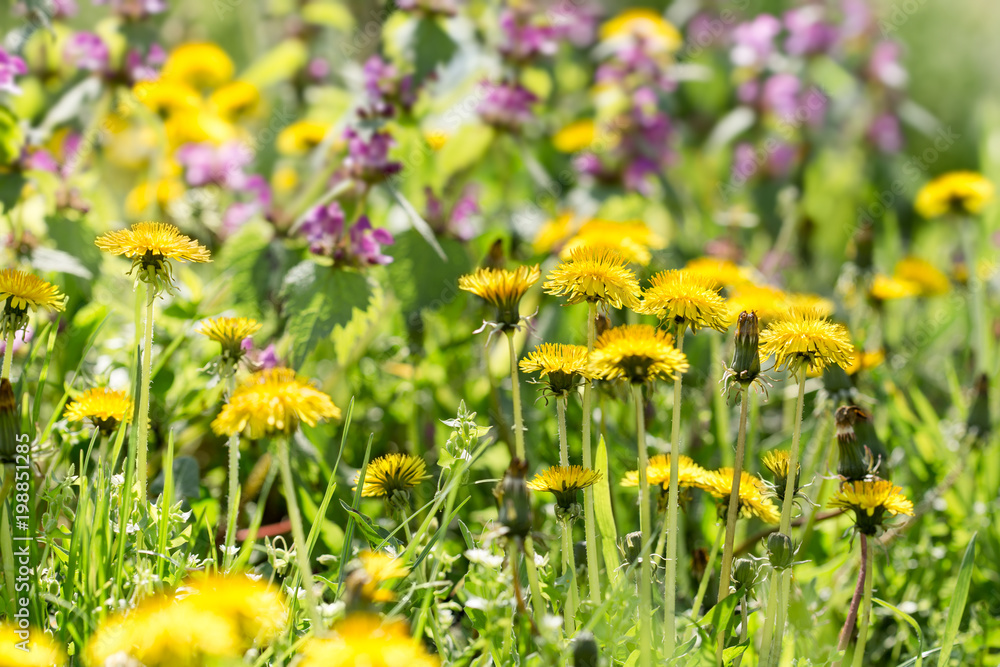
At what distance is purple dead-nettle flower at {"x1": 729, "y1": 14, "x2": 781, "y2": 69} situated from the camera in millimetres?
2643

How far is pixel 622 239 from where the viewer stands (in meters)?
1.36

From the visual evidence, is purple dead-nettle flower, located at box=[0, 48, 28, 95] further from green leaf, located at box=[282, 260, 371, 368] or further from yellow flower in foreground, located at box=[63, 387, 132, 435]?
yellow flower in foreground, located at box=[63, 387, 132, 435]

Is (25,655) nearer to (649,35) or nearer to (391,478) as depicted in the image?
(391,478)

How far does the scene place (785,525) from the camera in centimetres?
79

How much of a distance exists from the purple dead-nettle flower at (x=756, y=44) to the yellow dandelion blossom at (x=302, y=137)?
144cm

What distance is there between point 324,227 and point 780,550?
2.93 feet

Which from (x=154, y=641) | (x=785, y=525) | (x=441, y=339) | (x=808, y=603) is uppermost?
(x=154, y=641)

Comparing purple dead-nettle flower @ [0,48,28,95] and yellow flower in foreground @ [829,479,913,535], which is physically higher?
purple dead-nettle flower @ [0,48,28,95]

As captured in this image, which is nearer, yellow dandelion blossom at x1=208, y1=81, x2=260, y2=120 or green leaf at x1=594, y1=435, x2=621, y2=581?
green leaf at x1=594, y1=435, x2=621, y2=581

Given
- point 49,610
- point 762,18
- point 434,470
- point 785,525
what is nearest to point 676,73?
point 762,18

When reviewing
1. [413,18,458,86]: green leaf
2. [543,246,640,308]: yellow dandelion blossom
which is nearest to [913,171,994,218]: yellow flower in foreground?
[413,18,458,86]: green leaf

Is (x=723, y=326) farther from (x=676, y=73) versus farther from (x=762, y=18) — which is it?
(x=762, y=18)

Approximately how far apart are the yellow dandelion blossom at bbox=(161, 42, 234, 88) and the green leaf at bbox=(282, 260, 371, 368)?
1.42 meters

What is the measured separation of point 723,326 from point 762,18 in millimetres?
2363
